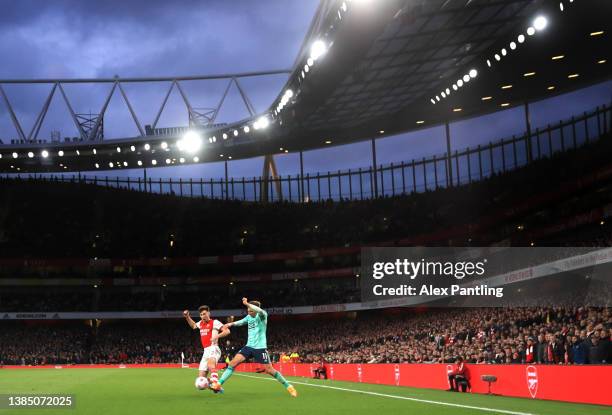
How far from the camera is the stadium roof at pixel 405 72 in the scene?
100ft

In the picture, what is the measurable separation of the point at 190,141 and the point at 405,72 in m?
17.8

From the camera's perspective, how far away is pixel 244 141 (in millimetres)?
52406

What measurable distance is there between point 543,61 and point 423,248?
2129 cm

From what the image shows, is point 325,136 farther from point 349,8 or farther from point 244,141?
point 349,8

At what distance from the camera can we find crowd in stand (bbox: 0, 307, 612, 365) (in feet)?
78.2

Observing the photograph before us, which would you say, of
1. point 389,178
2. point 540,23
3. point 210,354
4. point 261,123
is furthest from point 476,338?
point 389,178

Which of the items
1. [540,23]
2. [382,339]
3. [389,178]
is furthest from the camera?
[389,178]

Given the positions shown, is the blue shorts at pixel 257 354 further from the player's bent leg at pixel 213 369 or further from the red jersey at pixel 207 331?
the red jersey at pixel 207 331

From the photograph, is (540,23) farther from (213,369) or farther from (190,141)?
(190,141)

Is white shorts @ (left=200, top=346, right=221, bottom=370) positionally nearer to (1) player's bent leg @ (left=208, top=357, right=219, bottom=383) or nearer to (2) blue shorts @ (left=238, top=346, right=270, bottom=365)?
(1) player's bent leg @ (left=208, top=357, right=219, bottom=383)

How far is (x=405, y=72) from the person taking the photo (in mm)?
39750

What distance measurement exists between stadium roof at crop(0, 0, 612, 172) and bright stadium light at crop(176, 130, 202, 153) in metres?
0.84

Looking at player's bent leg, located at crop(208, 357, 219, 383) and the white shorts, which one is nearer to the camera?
player's bent leg, located at crop(208, 357, 219, 383)

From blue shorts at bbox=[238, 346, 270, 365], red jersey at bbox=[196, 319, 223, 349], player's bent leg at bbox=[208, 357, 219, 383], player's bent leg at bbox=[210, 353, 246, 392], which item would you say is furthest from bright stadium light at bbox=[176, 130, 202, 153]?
blue shorts at bbox=[238, 346, 270, 365]
